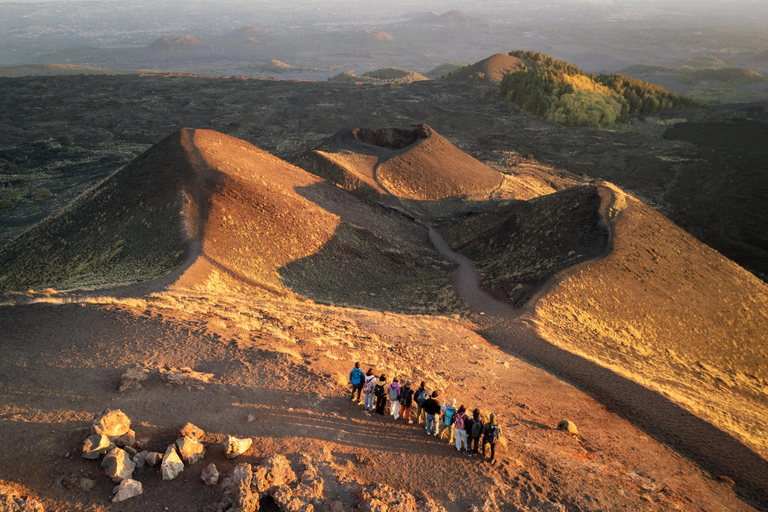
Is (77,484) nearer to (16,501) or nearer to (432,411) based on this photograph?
(16,501)

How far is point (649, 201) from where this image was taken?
138ft

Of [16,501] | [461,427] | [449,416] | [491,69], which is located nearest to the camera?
[16,501]

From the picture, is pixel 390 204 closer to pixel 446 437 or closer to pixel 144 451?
pixel 446 437

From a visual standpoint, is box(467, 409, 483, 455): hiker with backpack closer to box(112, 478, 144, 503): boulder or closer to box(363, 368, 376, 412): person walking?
box(363, 368, 376, 412): person walking

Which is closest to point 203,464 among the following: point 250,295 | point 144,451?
point 144,451

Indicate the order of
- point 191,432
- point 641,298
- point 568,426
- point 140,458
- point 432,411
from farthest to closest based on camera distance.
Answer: point 641,298 → point 568,426 → point 432,411 → point 191,432 → point 140,458

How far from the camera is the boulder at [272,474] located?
27.2ft

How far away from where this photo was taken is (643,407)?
44.3 feet

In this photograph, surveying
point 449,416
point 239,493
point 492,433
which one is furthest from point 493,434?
point 239,493

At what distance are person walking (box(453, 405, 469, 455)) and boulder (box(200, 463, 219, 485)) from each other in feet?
16.2

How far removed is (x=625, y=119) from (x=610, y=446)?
68.7 meters

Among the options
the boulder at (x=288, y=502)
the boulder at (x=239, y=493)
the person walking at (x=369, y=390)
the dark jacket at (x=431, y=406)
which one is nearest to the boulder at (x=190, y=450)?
the boulder at (x=239, y=493)

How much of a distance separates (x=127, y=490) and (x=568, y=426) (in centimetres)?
997

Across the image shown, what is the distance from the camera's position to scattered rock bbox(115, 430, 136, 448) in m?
8.50
